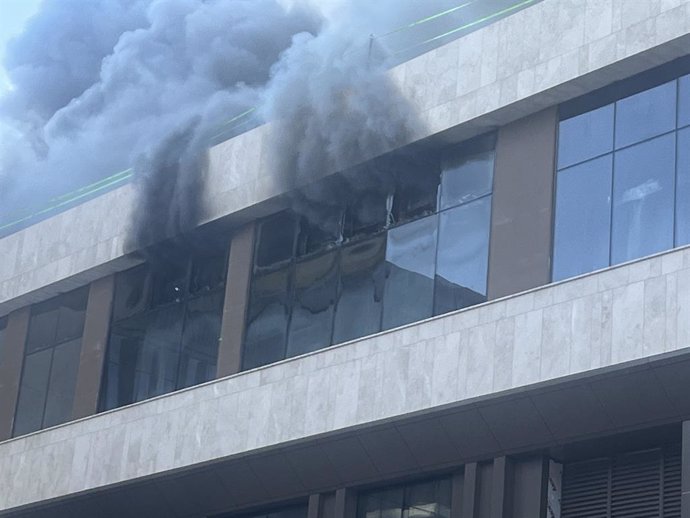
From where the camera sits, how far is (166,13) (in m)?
53.4

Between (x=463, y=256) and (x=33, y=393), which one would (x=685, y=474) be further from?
(x=33, y=393)

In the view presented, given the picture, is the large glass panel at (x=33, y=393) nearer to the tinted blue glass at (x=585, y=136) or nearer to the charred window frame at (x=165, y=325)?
the charred window frame at (x=165, y=325)

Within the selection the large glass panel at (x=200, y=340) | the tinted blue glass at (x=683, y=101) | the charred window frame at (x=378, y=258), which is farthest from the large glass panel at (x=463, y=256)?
the large glass panel at (x=200, y=340)

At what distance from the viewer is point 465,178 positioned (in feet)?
94.9

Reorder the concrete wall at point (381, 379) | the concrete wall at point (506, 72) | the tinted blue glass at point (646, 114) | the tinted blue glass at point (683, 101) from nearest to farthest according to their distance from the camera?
the concrete wall at point (381, 379) < the tinted blue glass at point (683, 101) < the tinted blue glass at point (646, 114) < the concrete wall at point (506, 72)

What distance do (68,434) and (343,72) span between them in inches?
407

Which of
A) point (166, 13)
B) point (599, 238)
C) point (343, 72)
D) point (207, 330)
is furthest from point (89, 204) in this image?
point (166, 13)

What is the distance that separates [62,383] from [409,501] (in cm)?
1133

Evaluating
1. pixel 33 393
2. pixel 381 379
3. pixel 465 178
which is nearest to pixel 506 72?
pixel 465 178

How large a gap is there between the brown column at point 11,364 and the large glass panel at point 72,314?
1.34 m

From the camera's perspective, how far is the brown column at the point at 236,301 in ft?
105

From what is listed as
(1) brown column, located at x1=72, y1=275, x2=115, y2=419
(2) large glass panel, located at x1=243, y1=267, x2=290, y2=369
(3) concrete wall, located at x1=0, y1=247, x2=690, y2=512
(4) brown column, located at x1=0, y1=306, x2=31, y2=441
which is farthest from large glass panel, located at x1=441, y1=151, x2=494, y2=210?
(4) brown column, located at x1=0, y1=306, x2=31, y2=441

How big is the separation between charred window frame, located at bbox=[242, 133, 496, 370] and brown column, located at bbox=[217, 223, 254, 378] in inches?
7.1

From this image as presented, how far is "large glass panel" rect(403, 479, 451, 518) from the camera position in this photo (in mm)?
27734
